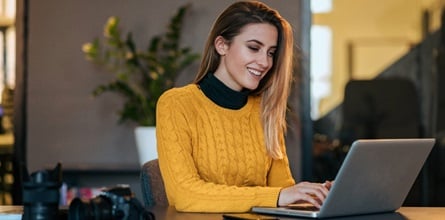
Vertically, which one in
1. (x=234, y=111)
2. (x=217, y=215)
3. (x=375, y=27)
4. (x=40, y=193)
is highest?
(x=375, y=27)

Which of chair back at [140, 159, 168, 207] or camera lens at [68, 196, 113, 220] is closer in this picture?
camera lens at [68, 196, 113, 220]

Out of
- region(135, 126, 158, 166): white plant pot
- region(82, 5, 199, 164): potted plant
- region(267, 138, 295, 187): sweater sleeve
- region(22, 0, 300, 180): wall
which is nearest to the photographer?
region(267, 138, 295, 187): sweater sleeve

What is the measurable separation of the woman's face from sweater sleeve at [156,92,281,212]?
0.71ft

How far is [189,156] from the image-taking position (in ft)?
8.89

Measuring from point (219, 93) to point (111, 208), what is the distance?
2.96ft

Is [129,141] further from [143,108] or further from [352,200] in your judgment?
[352,200]

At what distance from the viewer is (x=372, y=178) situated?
7.81ft

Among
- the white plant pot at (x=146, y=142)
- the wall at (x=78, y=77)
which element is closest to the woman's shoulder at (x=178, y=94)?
the white plant pot at (x=146, y=142)

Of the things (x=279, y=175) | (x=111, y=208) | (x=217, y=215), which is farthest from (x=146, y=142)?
(x=111, y=208)

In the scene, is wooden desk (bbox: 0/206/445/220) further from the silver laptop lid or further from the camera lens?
the camera lens

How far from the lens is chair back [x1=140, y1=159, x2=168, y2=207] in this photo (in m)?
2.75

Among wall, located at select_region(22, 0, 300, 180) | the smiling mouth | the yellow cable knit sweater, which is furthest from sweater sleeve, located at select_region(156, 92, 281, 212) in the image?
wall, located at select_region(22, 0, 300, 180)

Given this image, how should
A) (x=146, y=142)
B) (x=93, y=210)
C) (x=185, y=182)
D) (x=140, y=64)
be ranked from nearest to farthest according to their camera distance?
(x=93, y=210) → (x=185, y=182) → (x=146, y=142) → (x=140, y=64)

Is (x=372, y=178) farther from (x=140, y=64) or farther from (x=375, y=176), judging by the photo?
(x=140, y=64)
